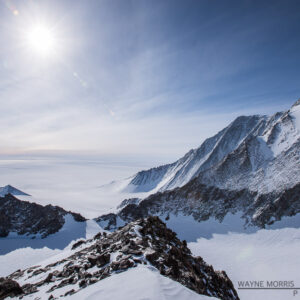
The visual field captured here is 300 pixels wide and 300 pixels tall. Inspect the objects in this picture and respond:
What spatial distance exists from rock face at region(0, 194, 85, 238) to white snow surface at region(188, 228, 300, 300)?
Answer: 87187 mm

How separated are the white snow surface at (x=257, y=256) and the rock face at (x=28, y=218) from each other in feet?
286

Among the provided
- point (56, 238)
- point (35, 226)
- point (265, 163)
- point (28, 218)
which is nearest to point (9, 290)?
point (265, 163)

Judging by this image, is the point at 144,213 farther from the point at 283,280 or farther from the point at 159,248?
the point at 159,248

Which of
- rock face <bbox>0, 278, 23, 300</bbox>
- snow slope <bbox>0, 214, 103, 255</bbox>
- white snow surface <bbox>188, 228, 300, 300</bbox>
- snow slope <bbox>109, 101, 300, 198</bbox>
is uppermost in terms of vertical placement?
snow slope <bbox>109, 101, 300, 198</bbox>

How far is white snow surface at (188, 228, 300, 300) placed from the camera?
32906 mm

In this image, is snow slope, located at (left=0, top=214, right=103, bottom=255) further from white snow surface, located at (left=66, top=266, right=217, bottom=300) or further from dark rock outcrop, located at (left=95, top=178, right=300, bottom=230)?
white snow surface, located at (left=66, top=266, right=217, bottom=300)

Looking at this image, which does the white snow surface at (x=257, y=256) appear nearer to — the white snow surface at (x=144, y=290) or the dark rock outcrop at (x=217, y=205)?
the dark rock outcrop at (x=217, y=205)

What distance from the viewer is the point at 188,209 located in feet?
236

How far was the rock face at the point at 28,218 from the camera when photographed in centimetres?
10088

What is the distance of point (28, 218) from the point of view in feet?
353

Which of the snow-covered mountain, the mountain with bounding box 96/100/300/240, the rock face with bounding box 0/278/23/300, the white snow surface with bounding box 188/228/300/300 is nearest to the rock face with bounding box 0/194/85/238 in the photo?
the mountain with bounding box 96/100/300/240

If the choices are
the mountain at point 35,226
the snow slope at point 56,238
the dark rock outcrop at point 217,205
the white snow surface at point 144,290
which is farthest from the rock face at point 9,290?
the mountain at point 35,226

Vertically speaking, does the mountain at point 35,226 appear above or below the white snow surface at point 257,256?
above

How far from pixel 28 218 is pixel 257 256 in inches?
4847
